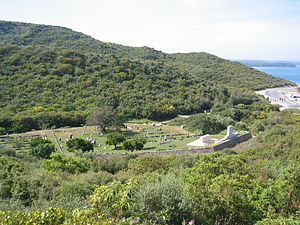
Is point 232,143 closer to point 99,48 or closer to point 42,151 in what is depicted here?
point 42,151

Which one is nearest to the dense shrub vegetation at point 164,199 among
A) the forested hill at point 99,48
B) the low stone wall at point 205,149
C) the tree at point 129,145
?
the low stone wall at point 205,149

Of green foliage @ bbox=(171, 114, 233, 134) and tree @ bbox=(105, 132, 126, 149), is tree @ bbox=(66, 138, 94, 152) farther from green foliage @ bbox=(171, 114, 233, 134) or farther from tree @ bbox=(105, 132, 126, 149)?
green foliage @ bbox=(171, 114, 233, 134)

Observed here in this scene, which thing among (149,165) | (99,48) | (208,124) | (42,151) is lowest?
(208,124)

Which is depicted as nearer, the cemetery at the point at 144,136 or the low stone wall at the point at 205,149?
the low stone wall at the point at 205,149

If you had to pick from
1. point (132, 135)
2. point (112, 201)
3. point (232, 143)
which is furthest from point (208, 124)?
point (112, 201)

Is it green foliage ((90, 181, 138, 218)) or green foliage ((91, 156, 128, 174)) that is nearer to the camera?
green foliage ((90, 181, 138, 218))

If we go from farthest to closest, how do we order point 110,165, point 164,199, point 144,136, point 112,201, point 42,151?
1. point 144,136
2. point 42,151
3. point 110,165
4. point 164,199
5. point 112,201

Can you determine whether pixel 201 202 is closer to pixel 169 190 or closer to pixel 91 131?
pixel 169 190

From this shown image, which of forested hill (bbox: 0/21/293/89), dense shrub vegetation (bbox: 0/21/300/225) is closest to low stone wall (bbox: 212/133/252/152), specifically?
dense shrub vegetation (bbox: 0/21/300/225)

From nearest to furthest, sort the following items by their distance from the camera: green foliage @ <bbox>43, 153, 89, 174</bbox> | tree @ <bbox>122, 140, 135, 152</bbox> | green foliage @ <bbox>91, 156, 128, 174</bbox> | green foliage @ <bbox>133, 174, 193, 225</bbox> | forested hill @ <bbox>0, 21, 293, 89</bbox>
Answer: green foliage @ <bbox>133, 174, 193, 225</bbox> → green foliage @ <bbox>43, 153, 89, 174</bbox> → green foliage @ <bbox>91, 156, 128, 174</bbox> → tree @ <bbox>122, 140, 135, 152</bbox> → forested hill @ <bbox>0, 21, 293, 89</bbox>

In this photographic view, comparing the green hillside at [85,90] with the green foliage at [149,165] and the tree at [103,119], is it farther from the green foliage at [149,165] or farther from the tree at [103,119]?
the green foliage at [149,165]

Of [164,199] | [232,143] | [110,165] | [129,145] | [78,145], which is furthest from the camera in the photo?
[232,143]

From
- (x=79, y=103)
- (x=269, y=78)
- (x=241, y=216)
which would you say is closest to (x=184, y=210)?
(x=241, y=216)

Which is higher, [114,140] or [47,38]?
[47,38]
